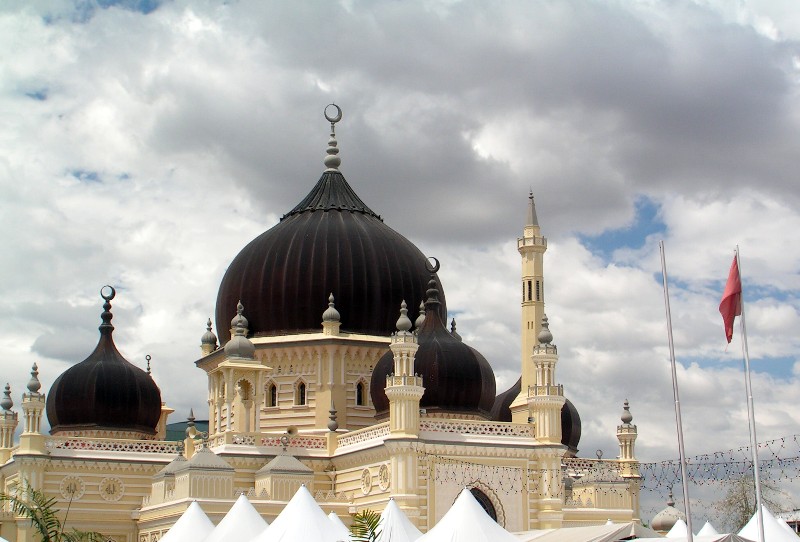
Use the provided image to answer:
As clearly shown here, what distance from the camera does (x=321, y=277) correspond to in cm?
4550

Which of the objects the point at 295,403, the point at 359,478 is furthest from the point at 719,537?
the point at 295,403

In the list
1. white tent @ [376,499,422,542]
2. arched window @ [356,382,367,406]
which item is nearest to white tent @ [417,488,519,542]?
white tent @ [376,499,422,542]

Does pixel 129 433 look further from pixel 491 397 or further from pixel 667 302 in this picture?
pixel 667 302

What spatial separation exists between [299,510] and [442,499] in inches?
323

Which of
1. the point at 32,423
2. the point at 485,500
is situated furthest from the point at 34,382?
the point at 485,500

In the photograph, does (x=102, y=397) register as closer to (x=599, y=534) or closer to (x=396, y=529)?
(x=396, y=529)

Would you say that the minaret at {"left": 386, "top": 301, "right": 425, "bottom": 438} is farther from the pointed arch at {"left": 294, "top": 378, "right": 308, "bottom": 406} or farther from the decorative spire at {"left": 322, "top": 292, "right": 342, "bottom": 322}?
the pointed arch at {"left": 294, "top": 378, "right": 308, "bottom": 406}

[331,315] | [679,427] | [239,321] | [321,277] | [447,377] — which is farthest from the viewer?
[321,277]

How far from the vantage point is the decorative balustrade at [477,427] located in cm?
3884

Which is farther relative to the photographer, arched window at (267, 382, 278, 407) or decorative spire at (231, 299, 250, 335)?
arched window at (267, 382, 278, 407)

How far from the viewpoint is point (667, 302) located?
2528 cm

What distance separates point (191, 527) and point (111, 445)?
9.56m

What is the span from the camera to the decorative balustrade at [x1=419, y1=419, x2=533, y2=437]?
127ft

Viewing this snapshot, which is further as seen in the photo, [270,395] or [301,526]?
[270,395]
